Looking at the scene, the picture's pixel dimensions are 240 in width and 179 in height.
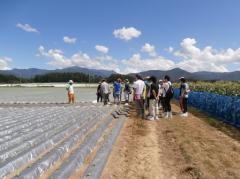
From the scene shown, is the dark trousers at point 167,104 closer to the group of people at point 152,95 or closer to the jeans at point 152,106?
the group of people at point 152,95

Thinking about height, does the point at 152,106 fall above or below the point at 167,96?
below

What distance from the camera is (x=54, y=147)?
746 cm

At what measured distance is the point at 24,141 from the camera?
7.79 m

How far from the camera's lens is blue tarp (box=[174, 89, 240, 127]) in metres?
13.5

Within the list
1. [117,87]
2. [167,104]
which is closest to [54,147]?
[167,104]

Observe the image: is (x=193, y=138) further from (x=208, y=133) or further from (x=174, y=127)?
(x=174, y=127)

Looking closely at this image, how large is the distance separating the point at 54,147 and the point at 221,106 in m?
10.1

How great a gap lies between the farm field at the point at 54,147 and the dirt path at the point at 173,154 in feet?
1.13

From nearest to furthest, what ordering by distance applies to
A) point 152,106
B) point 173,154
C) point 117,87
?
point 173,154
point 152,106
point 117,87

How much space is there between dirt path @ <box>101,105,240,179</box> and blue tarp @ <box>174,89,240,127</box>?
243 cm

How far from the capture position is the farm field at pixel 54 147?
224 inches

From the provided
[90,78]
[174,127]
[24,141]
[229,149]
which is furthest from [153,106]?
[90,78]

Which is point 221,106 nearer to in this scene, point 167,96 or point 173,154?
point 167,96

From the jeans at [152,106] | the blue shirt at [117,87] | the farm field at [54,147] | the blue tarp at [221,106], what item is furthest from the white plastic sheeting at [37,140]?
the blue shirt at [117,87]
